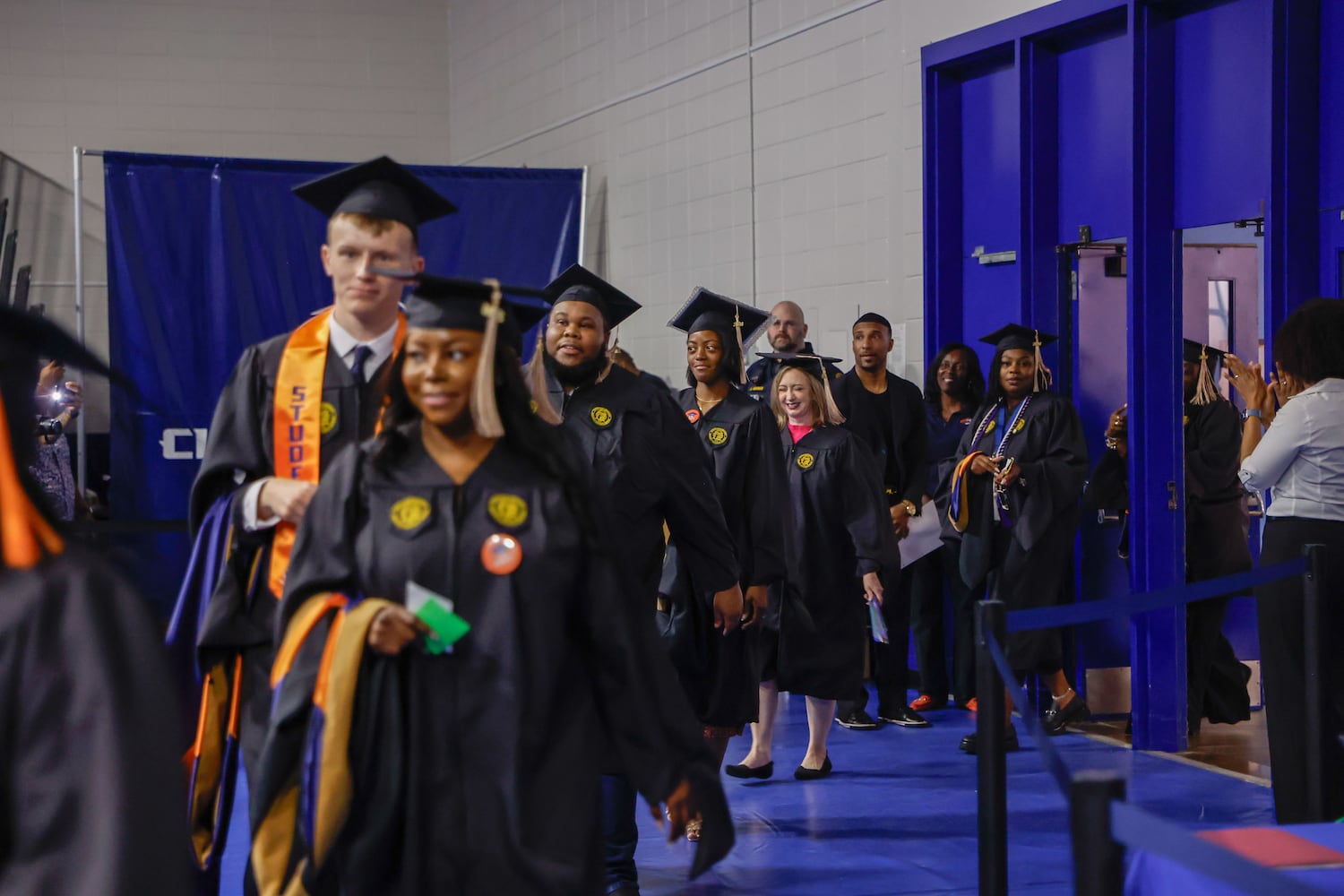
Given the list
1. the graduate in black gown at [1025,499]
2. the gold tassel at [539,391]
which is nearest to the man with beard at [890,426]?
the graduate in black gown at [1025,499]

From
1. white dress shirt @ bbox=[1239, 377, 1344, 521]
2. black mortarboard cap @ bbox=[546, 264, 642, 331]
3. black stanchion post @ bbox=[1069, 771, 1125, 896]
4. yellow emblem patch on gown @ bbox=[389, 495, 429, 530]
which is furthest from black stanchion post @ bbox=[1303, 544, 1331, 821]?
yellow emblem patch on gown @ bbox=[389, 495, 429, 530]

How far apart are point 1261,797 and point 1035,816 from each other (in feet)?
2.63

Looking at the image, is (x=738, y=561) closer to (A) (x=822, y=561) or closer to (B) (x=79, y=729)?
(A) (x=822, y=561)

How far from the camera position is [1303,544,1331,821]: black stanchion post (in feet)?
12.6

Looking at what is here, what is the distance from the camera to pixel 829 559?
5551mm

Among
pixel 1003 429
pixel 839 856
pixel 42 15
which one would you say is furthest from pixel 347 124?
pixel 839 856

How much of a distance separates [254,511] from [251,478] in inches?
6.0

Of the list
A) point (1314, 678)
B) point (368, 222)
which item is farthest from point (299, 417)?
point (1314, 678)

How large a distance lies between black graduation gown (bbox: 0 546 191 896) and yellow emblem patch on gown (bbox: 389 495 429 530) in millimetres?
1121

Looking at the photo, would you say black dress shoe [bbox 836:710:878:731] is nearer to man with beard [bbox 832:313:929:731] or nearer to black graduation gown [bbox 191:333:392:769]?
man with beard [bbox 832:313:929:731]

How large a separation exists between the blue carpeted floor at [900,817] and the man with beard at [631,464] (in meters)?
0.47

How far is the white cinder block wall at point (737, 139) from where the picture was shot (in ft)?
23.2

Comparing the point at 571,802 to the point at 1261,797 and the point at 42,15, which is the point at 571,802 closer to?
the point at 1261,797

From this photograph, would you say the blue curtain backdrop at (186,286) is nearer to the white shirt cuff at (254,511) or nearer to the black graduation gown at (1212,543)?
the black graduation gown at (1212,543)
